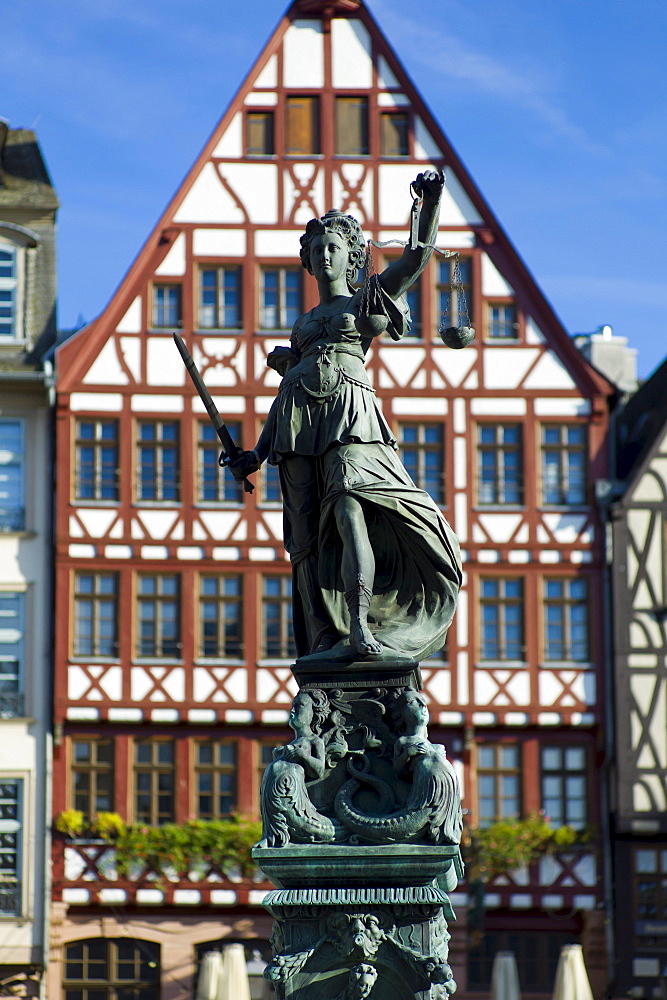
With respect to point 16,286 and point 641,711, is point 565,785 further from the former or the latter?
point 16,286

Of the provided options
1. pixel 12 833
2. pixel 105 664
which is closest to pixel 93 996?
pixel 12 833

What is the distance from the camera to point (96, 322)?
27453 mm

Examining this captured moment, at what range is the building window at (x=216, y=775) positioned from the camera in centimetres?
2689

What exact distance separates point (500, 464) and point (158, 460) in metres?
4.88

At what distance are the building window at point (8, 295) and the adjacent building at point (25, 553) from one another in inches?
0.6

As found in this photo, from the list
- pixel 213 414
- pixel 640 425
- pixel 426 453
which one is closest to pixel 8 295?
pixel 426 453

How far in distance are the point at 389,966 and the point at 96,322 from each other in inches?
851

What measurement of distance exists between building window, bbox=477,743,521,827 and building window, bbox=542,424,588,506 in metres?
3.62

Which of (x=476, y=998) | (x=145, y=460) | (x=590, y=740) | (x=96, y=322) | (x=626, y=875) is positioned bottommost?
(x=476, y=998)

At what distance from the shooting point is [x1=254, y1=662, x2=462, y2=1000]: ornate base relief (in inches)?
257

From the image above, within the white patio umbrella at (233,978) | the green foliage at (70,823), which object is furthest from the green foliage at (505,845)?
the green foliage at (70,823)

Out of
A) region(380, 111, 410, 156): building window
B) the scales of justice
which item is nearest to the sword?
the scales of justice

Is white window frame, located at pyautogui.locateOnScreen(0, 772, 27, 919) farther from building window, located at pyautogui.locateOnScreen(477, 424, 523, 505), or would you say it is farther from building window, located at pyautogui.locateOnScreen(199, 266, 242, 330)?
building window, located at pyautogui.locateOnScreen(477, 424, 523, 505)

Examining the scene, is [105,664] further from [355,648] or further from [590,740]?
[355,648]
